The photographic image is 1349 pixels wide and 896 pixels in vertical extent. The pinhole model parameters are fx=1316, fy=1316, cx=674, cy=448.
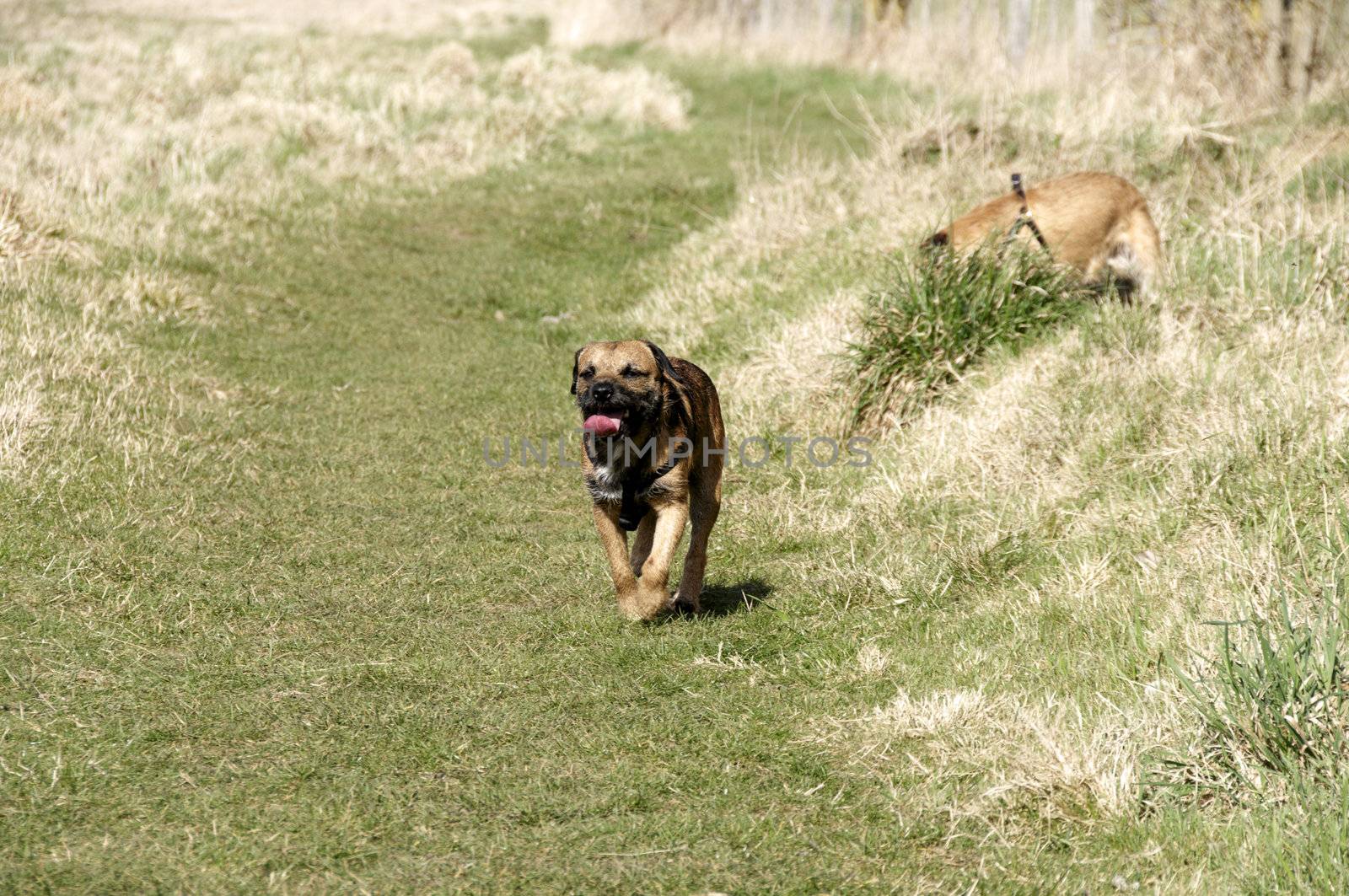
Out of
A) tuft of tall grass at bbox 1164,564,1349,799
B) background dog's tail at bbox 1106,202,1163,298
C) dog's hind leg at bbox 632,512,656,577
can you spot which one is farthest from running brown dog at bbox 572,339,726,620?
background dog's tail at bbox 1106,202,1163,298

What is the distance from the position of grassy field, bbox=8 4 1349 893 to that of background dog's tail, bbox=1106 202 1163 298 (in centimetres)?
19

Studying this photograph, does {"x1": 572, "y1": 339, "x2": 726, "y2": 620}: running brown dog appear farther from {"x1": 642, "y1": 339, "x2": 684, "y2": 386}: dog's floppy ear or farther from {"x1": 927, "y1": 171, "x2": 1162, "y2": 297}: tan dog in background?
{"x1": 927, "y1": 171, "x2": 1162, "y2": 297}: tan dog in background

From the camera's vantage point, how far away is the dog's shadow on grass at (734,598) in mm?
5922

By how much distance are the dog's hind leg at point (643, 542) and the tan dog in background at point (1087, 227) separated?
3333 mm

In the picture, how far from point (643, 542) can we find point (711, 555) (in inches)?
35.8

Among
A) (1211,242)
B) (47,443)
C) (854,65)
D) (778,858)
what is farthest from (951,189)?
(854,65)

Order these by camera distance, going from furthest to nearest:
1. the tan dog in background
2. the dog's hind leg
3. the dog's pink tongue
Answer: the tan dog in background < the dog's hind leg < the dog's pink tongue

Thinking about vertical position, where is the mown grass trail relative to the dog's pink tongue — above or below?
below

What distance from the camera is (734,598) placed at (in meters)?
6.15

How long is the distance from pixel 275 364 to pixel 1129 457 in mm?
5901

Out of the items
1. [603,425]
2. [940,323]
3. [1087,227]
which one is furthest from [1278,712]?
[1087,227]

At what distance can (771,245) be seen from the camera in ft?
36.7

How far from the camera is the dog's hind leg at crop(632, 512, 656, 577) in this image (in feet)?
19.6

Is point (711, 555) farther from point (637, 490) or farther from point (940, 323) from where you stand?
point (940, 323)
